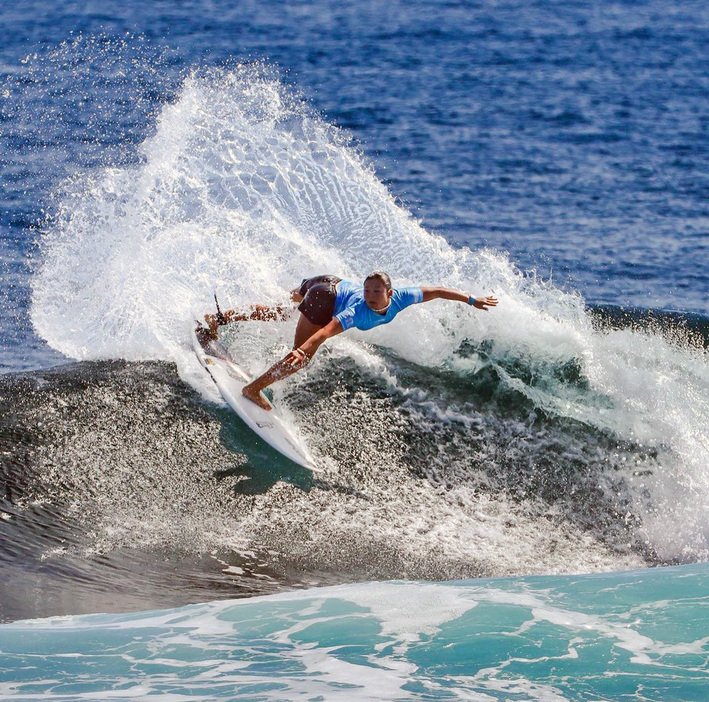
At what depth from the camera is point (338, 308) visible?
Answer: 35.7 ft

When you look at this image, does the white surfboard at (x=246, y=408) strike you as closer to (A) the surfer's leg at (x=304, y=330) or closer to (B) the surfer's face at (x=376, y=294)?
(A) the surfer's leg at (x=304, y=330)

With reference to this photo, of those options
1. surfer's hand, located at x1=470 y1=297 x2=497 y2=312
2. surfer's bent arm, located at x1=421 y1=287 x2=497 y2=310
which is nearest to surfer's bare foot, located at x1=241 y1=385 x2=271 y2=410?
surfer's bent arm, located at x1=421 y1=287 x2=497 y2=310

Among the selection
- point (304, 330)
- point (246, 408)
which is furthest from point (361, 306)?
point (246, 408)

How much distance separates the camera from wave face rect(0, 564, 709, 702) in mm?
7254

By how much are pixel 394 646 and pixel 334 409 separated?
366cm

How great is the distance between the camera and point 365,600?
28.1ft

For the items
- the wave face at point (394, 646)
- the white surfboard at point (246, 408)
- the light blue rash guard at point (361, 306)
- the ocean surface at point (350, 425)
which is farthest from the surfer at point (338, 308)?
the wave face at point (394, 646)

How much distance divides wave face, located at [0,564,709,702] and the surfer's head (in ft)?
10.1

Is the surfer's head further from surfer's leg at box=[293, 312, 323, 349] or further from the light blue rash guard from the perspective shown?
surfer's leg at box=[293, 312, 323, 349]

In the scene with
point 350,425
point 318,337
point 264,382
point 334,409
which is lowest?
point 350,425

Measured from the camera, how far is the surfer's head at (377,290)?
10.3 meters

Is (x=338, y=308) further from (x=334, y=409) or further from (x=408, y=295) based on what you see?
(x=334, y=409)

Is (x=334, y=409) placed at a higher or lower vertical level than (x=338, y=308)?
lower

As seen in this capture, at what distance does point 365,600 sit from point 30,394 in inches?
187
